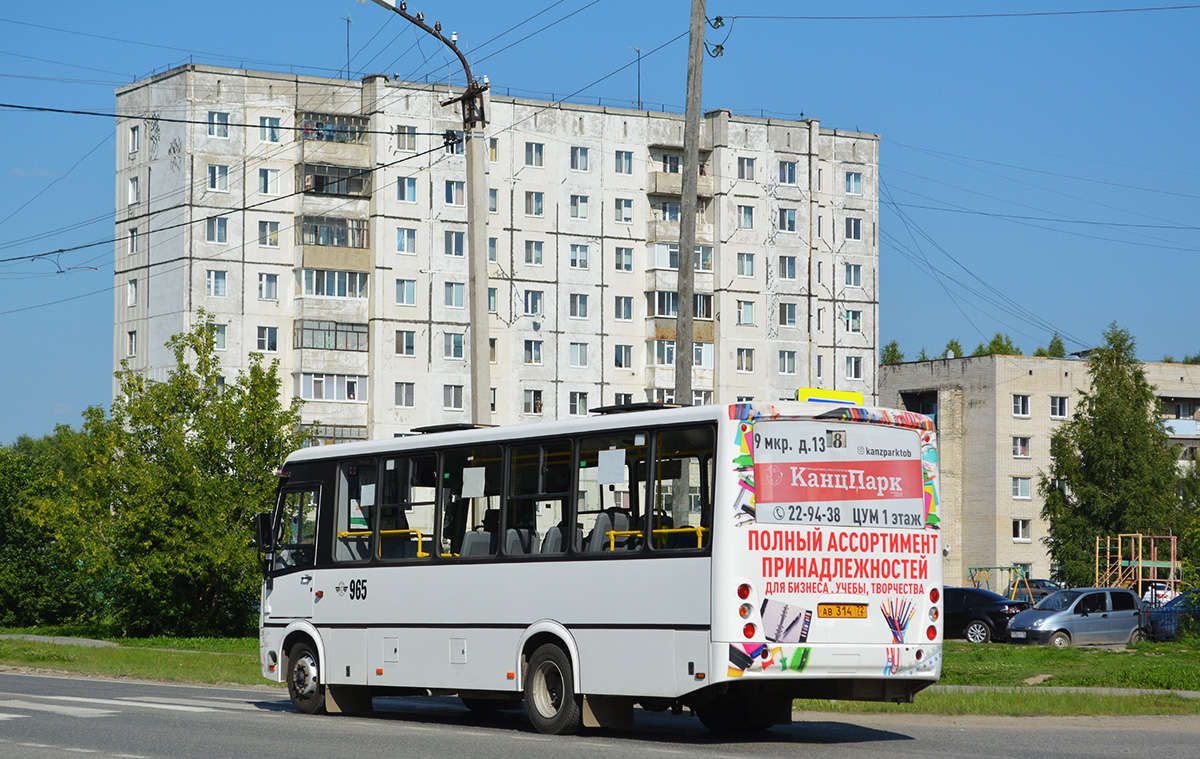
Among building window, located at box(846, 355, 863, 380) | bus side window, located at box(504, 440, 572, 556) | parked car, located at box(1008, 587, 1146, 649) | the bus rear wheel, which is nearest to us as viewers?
the bus rear wheel

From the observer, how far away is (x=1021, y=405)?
9006 cm

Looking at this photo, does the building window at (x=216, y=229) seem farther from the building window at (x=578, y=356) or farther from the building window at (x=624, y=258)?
the building window at (x=624, y=258)

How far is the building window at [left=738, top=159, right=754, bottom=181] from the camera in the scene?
84812mm

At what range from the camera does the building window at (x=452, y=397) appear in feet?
257

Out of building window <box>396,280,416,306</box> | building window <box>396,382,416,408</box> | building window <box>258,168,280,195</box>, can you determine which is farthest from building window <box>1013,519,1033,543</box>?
building window <box>258,168,280,195</box>

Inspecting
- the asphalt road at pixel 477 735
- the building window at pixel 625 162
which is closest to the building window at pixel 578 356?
the building window at pixel 625 162

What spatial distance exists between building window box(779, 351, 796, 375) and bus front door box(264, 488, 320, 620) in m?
68.9

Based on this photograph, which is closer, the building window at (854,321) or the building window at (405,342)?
the building window at (405,342)

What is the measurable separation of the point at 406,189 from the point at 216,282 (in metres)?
10.5

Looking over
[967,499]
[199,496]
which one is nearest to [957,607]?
[199,496]

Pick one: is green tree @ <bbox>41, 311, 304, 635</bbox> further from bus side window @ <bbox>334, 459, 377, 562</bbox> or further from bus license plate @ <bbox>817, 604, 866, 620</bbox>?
bus license plate @ <bbox>817, 604, 866, 620</bbox>

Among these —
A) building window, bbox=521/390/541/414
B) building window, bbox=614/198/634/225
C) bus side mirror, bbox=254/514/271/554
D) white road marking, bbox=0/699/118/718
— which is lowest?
white road marking, bbox=0/699/118/718

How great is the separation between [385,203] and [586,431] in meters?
64.0

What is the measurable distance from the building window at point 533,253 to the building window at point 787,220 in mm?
14101
